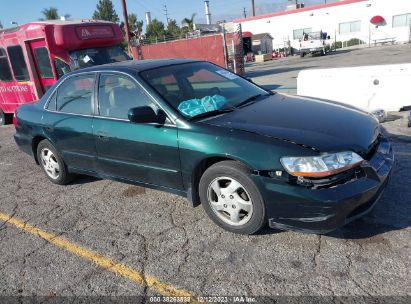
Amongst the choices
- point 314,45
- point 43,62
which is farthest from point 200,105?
point 314,45

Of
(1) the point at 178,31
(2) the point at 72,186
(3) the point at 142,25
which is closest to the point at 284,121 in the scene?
(2) the point at 72,186

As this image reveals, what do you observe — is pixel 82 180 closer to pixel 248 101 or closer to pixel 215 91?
pixel 215 91

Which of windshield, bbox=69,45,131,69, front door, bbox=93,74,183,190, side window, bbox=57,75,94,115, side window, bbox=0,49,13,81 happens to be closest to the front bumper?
front door, bbox=93,74,183,190

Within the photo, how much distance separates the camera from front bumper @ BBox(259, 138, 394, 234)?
9.63 ft

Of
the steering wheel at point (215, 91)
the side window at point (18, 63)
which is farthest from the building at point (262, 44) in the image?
the steering wheel at point (215, 91)

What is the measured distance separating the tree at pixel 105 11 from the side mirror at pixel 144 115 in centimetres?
5607

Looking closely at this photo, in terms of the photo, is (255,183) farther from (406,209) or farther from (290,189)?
(406,209)

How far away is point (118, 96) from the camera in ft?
14.0

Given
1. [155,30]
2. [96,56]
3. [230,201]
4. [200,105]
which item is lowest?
[230,201]

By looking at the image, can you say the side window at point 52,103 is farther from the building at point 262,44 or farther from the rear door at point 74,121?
the building at point 262,44

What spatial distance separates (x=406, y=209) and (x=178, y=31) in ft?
155

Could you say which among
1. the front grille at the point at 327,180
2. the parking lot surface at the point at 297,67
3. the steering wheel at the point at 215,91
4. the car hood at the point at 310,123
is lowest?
the parking lot surface at the point at 297,67

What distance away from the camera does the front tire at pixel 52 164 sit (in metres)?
5.22

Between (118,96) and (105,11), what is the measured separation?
57247 mm
